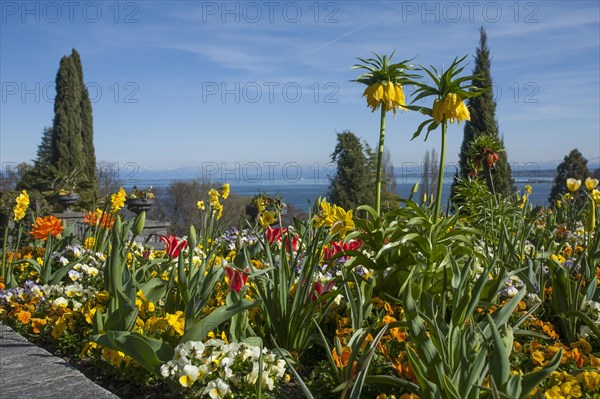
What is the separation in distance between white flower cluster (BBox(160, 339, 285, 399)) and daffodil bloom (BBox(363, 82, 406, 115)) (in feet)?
5.00

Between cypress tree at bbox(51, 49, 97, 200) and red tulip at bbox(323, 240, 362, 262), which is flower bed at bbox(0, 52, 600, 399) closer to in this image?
red tulip at bbox(323, 240, 362, 262)

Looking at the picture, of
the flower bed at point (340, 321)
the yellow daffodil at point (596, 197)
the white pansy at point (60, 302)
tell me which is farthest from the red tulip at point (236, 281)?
the yellow daffodil at point (596, 197)

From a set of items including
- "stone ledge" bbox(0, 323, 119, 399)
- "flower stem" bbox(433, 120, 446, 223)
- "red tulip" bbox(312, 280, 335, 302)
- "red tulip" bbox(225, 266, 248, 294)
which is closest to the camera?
"stone ledge" bbox(0, 323, 119, 399)

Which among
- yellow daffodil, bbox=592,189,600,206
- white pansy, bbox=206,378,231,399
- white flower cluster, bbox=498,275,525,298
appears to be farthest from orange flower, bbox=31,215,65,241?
yellow daffodil, bbox=592,189,600,206

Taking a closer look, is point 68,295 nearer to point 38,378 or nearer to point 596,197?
point 38,378

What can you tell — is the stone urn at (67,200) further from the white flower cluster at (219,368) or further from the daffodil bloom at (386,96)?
the white flower cluster at (219,368)

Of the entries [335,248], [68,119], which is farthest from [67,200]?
[335,248]

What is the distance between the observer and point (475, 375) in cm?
167

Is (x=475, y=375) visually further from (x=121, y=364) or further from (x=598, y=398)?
(x=121, y=364)

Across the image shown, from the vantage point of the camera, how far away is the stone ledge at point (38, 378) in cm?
205

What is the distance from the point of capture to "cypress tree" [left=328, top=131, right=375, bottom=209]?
11.2m

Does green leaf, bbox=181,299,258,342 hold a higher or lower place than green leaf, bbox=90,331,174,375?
higher

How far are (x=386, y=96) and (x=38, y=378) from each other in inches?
79.4

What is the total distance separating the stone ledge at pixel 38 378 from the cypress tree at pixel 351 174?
8.83m
